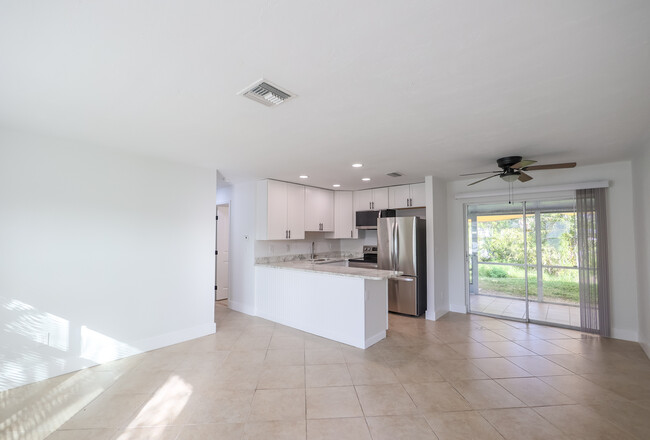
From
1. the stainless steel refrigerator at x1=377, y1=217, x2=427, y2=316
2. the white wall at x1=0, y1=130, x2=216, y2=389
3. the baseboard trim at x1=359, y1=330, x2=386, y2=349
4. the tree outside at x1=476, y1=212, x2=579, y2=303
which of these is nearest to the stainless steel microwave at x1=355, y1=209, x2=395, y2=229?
the stainless steel refrigerator at x1=377, y1=217, x2=427, y2=316

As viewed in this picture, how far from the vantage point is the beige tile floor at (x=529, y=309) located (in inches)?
182

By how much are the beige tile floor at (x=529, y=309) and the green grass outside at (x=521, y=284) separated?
0.15 metres

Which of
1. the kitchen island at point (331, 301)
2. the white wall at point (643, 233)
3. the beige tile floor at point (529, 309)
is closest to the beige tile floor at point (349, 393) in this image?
the kitchen island at point (331, 301)

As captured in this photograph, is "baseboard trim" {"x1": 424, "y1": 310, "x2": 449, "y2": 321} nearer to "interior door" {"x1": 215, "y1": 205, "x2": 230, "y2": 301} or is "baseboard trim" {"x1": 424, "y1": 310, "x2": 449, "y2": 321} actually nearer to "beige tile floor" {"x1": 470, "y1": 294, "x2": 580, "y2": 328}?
"beige tile floor" {"x1": 470, "y1": 294, "x2": 580, "y2": 328}

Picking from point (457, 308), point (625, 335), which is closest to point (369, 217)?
point (457, 308)

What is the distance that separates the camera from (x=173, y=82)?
1.83m

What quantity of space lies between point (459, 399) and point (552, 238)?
364 centimetres

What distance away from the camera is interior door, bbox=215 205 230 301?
20.9ft

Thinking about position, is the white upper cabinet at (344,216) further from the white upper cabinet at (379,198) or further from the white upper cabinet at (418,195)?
the white upper cabinet at (418,195)

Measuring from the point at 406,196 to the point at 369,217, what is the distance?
0.91m

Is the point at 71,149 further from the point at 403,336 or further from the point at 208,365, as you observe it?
the point at 403,336

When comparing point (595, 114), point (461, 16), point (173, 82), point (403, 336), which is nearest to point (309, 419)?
point (403, 336)

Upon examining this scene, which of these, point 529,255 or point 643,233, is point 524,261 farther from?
point 643,233

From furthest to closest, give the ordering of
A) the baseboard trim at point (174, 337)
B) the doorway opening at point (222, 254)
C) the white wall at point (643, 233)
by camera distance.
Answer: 1. the doorway opening at point (222, 254)
2. the baseboard trim at point (174, 337)
3. the white wall at point (643, 233)
